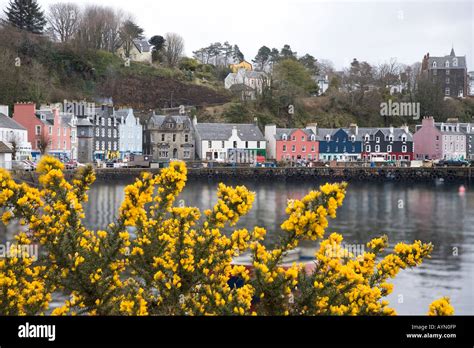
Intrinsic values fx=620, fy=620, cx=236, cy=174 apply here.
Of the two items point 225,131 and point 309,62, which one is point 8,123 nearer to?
point 225,131

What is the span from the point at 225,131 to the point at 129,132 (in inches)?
377

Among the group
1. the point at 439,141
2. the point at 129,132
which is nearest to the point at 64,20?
the point at 129,132

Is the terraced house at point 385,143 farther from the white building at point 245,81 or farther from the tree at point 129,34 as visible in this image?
the tree at point 129,34

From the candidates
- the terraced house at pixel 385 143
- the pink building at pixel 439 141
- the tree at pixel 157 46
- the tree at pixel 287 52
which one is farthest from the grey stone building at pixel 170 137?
the tree at pixel 287 52

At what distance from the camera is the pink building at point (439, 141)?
220 feet

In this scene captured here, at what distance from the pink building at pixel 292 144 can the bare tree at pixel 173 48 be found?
2407 cm

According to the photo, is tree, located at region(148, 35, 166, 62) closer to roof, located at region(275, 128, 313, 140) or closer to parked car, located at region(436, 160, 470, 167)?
roof, located at region(275, 128, 313, 140)

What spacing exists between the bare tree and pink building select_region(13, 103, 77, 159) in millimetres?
30469

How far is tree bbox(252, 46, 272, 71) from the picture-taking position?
96.4 meters

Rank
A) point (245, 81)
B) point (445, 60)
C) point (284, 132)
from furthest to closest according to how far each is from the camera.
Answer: point (245, 81) < point (445, 60) < point (284, 132)

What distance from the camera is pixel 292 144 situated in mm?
64375
